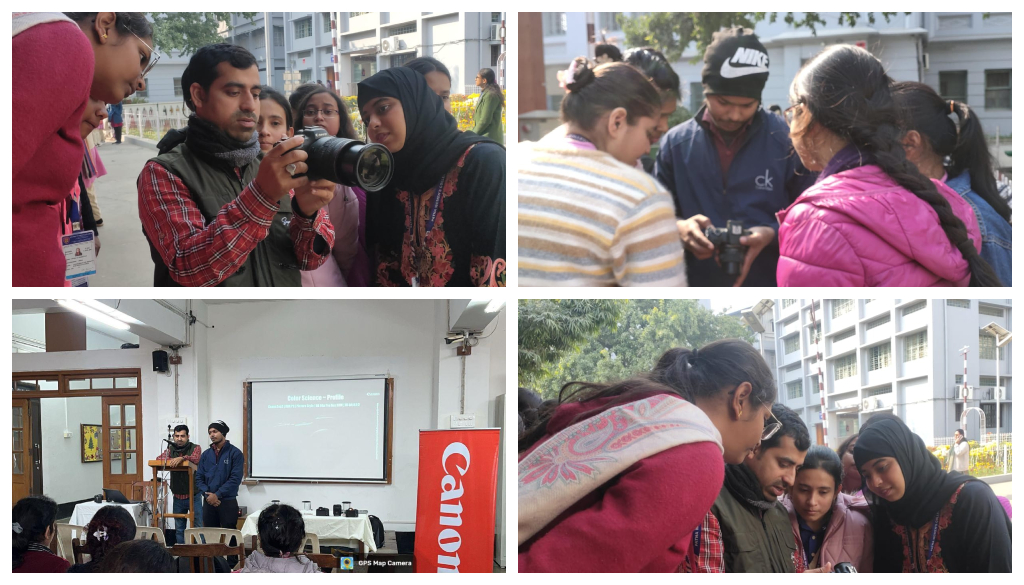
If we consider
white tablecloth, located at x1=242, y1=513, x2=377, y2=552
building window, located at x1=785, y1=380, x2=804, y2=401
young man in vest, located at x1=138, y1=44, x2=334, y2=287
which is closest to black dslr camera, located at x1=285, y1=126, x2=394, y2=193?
young man in vest, located at x1=138, y1=44, x2=334, y2=287

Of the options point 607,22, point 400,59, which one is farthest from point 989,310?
point 400,59

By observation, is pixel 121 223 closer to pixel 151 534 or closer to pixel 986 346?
pixel 151 534

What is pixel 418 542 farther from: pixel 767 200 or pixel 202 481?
pixel 767 200

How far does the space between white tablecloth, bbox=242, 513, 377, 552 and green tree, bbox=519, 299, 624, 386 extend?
1218 millimetres

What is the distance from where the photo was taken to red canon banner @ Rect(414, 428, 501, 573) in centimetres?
254

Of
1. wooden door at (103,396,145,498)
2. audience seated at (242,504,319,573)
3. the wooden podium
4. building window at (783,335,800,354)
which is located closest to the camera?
building window at (783,335,800,354)

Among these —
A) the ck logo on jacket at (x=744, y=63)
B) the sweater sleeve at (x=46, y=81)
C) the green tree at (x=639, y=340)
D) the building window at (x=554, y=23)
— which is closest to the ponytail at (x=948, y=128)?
the ck logo on jacket at (x=744, y=63)

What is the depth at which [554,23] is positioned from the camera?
2074 mm

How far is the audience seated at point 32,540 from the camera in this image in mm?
2160

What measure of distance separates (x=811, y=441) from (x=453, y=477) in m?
1.19

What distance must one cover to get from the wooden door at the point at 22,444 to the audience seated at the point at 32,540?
22cm

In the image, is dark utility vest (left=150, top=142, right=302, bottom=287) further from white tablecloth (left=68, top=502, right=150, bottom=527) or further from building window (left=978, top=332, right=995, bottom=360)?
building window (left=978, top=332, right=995, bottom=360)

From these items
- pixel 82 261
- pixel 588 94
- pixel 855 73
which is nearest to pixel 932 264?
pixel 855 73
